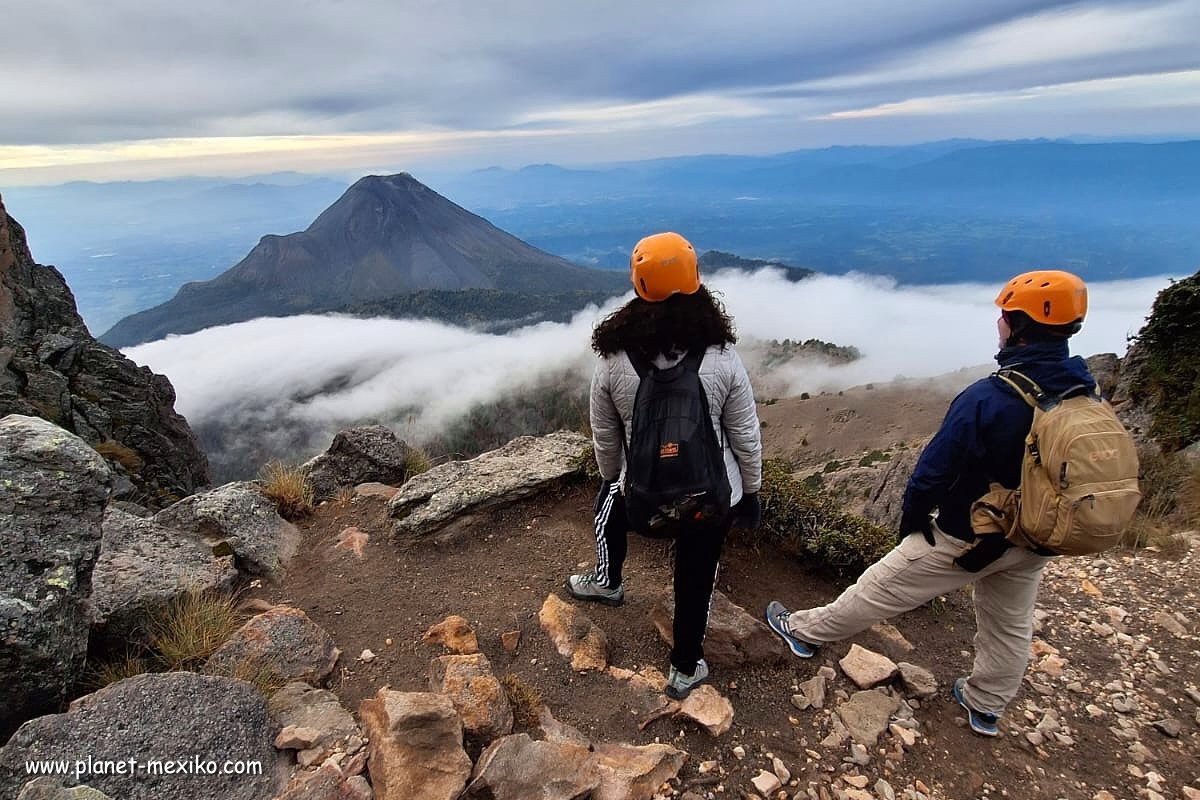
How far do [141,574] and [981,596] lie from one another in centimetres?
662

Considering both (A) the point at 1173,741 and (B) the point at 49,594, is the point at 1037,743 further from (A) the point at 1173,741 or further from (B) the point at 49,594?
(B) the point at 49,594

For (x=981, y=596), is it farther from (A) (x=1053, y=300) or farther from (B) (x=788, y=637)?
(A) (x=1053, y=300)

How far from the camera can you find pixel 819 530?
6.29 meters

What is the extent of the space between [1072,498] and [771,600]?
310cm

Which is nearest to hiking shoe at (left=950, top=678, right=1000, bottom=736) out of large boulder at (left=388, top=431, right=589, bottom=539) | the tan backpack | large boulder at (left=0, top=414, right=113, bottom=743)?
the tan backpack

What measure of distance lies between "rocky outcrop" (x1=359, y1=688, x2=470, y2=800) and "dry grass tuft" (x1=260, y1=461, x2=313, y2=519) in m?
5.27

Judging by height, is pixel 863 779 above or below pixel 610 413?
below

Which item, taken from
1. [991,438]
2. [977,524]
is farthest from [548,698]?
[991,438]

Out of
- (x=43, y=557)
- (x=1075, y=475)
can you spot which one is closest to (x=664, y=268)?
(x=1075, y=475)

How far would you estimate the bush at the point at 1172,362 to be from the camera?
40.7 feet

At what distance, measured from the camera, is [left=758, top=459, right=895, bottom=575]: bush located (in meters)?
6.11

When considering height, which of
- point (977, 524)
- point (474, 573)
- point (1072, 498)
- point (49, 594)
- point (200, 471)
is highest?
point (1072, 498)

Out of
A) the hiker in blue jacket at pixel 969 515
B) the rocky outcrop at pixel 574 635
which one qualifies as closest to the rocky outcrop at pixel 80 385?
the rocky outcrop at pixel 574 635

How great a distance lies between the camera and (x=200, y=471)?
1166 inches
